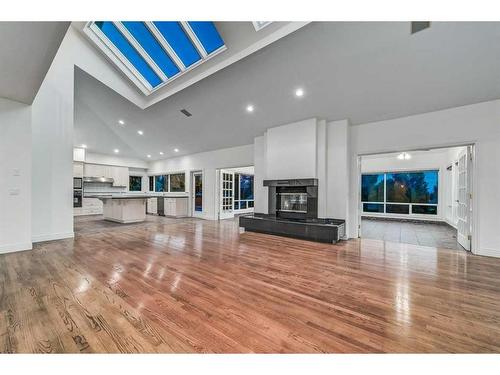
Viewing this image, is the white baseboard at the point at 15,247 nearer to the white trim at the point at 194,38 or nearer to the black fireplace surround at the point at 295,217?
the black fireplace surround at the point at 295,217

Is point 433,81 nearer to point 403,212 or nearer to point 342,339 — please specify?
point 342,339

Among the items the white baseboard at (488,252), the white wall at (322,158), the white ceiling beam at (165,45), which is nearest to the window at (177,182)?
the white ceiling beam at (165,45)

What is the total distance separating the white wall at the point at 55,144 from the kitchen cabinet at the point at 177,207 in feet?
13.2

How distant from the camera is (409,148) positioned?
427 cm

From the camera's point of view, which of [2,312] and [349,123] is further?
[349,123]

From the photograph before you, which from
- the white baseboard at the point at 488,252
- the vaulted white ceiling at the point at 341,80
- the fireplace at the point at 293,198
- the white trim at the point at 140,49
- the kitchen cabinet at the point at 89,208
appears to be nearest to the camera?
the vaulted white ceiling at the point at 341,80

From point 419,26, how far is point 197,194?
790 cm

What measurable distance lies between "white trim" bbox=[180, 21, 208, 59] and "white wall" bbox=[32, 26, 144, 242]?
2.61 m

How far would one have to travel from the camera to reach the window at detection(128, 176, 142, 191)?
410 inches

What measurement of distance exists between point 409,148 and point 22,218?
750cm

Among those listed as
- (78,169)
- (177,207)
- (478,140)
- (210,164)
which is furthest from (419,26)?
(78,169)

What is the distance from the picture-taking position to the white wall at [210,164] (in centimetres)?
707
